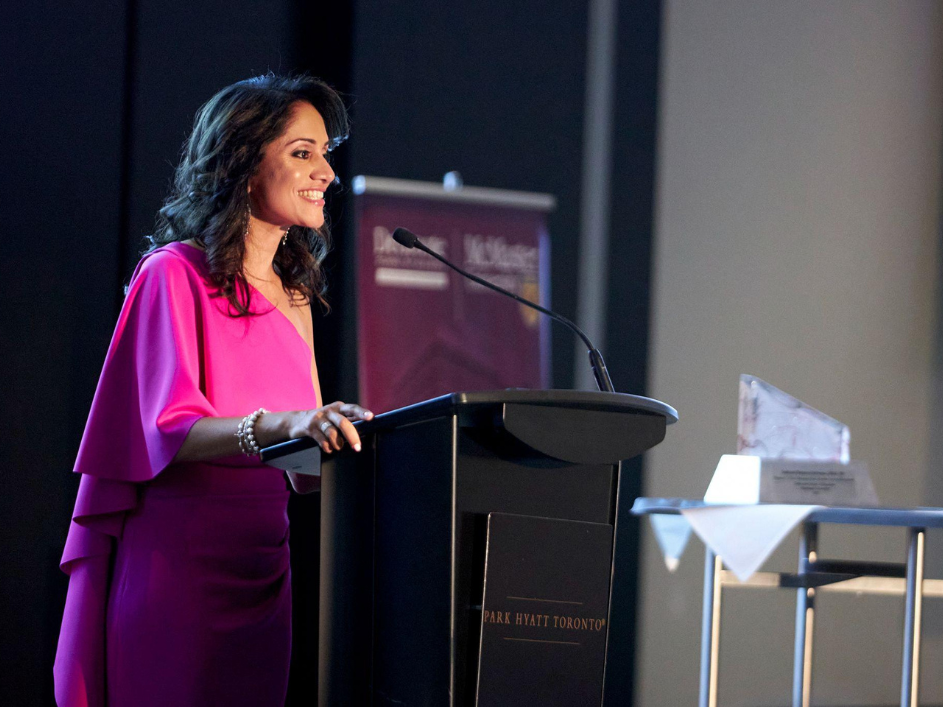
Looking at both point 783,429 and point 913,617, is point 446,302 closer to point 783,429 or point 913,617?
point 783,429

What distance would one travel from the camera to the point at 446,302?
3.09 m

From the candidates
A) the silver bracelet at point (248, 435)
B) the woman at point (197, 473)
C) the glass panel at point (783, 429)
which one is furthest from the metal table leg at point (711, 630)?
the silver bracelet at point (248, 435)

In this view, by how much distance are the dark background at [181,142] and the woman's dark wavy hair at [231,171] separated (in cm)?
88

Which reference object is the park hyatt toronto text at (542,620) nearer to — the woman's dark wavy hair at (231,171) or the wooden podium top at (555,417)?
the wooden podium top at (555,417)

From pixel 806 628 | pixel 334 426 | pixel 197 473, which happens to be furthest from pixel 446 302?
pixel 334 426

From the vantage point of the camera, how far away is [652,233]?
12.9 feet

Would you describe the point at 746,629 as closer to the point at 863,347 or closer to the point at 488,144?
the point at 863,347

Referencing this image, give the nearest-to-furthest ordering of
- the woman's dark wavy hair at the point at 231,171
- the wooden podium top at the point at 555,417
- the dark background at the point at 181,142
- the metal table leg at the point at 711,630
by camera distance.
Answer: the wooden podium top at the point at 555,417, the woman's dark wavy hair at the point at 231,171, the metal table leg at the point at 711,630, the dark background at the point at 181,142

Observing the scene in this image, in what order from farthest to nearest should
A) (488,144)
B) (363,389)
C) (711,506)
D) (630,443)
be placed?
(488,144) → (363,389) → (711,506) → (630,443)

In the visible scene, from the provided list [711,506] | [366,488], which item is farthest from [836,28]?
[366,488]

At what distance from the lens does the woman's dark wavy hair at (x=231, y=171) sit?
1.76 meters

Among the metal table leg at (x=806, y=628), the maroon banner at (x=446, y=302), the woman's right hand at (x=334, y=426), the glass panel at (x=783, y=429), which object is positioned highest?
the maroon banner at (x=446, y=302)

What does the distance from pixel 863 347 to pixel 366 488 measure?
11.5 ft

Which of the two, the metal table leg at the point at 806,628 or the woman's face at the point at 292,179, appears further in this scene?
the metal table leg at the point at 806,628
